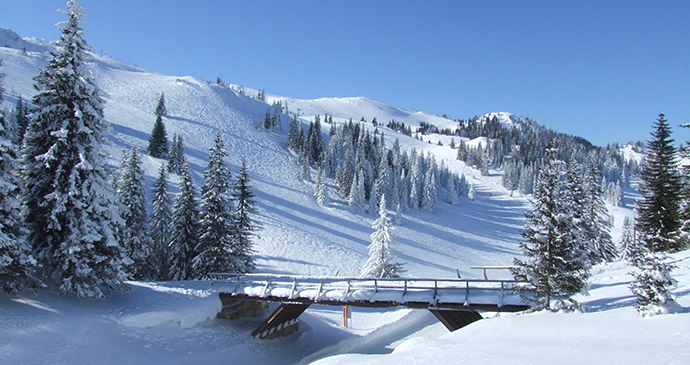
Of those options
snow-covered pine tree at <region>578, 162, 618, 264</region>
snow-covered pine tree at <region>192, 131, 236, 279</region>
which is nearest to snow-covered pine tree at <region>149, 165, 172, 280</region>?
snow-covered pine tree at <region>192, 131, 236, 279</region>

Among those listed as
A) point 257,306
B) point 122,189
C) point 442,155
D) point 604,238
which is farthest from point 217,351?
point 442,155

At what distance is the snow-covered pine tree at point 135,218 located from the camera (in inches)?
1091

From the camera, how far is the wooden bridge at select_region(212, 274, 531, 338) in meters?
16.9

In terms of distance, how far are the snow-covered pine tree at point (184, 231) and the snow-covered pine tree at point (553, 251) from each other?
21573 mm

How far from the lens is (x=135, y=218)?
1110 inches

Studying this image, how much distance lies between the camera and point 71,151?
1705cm

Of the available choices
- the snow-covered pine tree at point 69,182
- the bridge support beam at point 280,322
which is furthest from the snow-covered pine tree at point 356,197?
the snow-covered pine tree at point 69,182

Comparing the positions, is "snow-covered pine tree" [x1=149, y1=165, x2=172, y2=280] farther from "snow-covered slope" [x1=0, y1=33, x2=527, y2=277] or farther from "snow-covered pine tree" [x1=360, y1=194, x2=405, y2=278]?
"snow-covered pine tree" [x1=360, y1=194, x2=405, y2=278]

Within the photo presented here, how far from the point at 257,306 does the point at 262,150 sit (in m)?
79.6

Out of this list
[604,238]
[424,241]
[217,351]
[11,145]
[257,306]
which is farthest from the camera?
[424,241]

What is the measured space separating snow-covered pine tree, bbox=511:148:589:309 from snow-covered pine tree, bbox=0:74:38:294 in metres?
19.9

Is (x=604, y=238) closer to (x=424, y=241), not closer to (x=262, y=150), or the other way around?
(x=424, y=241)

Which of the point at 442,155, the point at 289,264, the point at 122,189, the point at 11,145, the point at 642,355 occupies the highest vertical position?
the point at 442,155

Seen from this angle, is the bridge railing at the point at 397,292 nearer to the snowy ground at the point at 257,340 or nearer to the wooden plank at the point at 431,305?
the wooden plank at the point at 431,305
